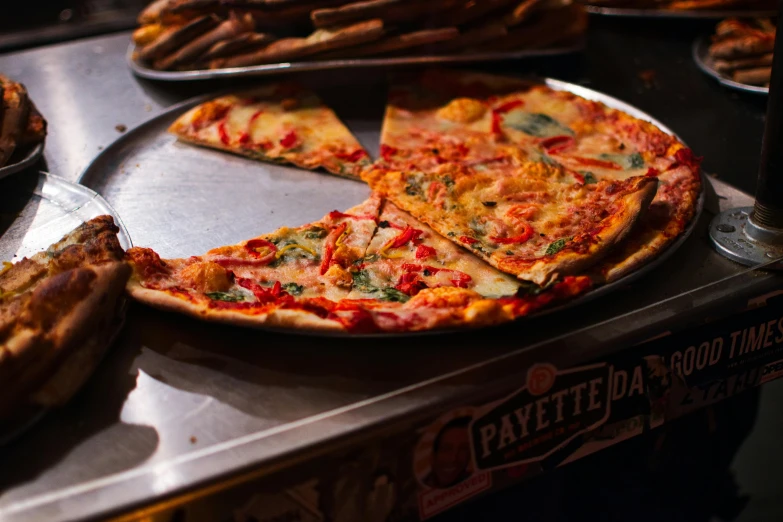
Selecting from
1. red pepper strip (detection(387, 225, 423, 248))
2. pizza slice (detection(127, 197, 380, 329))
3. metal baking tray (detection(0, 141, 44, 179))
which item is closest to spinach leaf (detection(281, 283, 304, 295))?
pizza slice (detection(127, 197, 380, 329))

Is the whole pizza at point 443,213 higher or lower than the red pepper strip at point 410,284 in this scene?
higher

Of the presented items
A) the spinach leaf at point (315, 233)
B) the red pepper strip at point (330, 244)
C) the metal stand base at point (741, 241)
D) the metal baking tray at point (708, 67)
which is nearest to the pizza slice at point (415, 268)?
the red pepper strip at point (330, 244)

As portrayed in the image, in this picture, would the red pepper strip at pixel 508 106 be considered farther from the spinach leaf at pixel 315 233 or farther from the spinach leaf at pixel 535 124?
the spinach leaf at pixel 315 233

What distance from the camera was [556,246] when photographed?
2.57 metres

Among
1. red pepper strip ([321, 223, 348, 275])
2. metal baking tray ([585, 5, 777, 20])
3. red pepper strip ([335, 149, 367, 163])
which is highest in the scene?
metal baking tray ([585, 5, 777, 20])

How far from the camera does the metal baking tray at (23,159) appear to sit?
3.02 meters

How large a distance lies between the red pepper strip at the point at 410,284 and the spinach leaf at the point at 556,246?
49 cm

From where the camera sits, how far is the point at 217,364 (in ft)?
6.98

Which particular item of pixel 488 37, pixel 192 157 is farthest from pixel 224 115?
pixel 488 37

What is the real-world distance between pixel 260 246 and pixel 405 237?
574 millimetres

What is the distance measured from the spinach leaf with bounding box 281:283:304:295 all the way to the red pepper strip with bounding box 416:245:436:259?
484 millimetres

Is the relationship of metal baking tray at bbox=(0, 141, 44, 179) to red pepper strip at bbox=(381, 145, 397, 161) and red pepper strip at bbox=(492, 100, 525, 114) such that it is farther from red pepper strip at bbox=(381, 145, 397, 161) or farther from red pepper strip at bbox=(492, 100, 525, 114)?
red pepper strip at bbox=(492, 100, 525, 114)

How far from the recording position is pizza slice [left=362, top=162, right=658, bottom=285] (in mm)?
2445

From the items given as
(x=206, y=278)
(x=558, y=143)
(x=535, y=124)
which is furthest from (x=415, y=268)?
(x=535, y=124)
